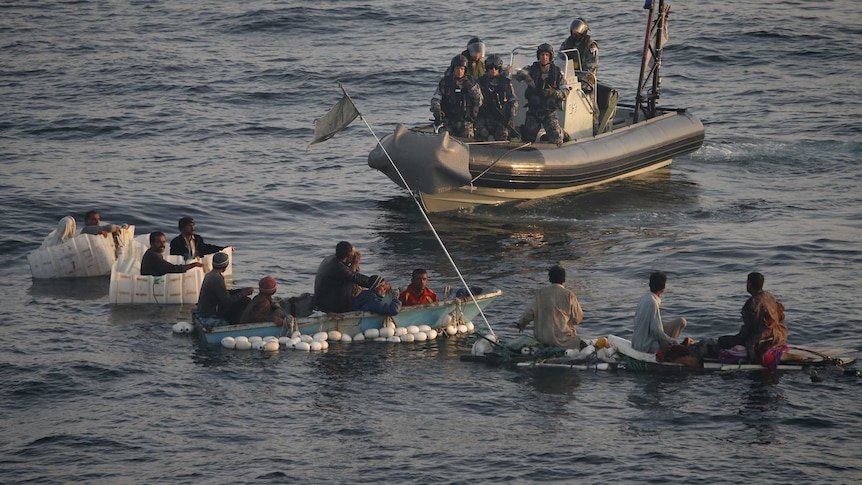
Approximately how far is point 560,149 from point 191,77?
560 inches

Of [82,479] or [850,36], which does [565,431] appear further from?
[850,36]

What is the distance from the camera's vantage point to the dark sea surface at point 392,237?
37.4 ft

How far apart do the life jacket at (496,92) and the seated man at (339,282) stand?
21.9ft

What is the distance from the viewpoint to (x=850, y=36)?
109 ft

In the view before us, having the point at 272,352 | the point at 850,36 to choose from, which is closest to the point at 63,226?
the point at 272,352

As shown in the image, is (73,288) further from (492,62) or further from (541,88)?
(541,88)

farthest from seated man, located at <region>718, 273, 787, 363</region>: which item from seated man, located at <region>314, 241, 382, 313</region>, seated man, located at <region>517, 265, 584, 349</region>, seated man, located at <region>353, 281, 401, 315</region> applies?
seated man, located at <region>314, 241, 382, 313</region>

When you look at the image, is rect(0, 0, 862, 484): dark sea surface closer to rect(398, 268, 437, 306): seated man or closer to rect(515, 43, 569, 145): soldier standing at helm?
rect(398, 268, 437, 306): seated man

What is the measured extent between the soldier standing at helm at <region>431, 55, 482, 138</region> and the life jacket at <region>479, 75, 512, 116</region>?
18cm

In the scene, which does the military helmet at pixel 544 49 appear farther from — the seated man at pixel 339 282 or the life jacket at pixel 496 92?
the seated man at pixel 339 282

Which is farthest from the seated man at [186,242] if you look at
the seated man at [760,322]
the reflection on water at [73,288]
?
the seated man at [760,322]

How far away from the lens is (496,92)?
67.1ft

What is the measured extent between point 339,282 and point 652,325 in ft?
12.6

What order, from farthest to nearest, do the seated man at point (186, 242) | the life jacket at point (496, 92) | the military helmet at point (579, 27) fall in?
the military helmet at point (579, 27) → the life jacket at point (496, 92) → the seated man at point (186, 242)
